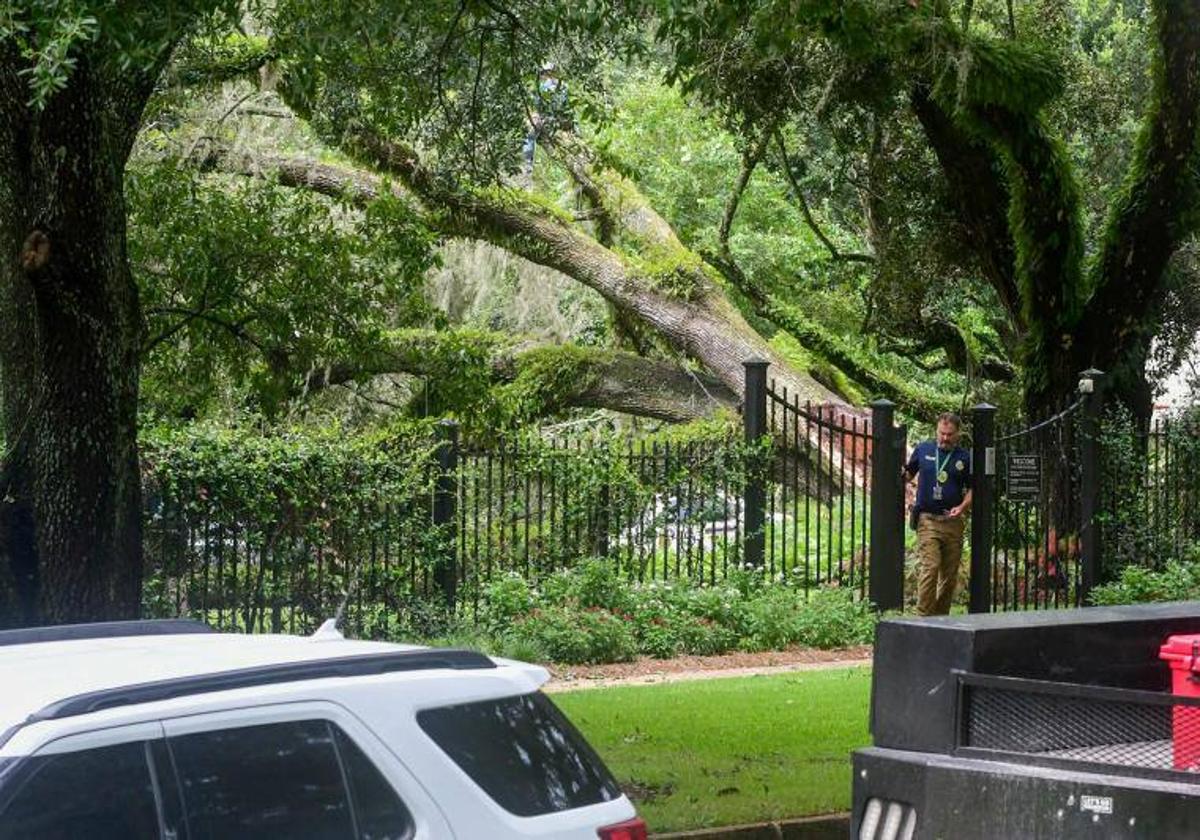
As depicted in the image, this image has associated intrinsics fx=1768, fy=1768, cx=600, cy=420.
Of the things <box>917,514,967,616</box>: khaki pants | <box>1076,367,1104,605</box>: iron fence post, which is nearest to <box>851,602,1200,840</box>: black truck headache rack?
<box>917,514,967,616</box>: khaki pants

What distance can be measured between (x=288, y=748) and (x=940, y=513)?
13.9 metres

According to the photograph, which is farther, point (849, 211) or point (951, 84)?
point (849, 211)

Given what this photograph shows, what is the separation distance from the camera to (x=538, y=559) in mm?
16875

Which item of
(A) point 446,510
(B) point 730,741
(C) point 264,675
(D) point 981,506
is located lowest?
(B) point 730,741

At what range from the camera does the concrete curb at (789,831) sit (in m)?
8.70

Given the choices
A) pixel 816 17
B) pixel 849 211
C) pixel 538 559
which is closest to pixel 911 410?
pixel 849 211

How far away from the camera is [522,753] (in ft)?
15.3

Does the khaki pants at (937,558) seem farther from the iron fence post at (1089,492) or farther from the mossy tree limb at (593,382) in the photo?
the mossy tree limb at (593,382)

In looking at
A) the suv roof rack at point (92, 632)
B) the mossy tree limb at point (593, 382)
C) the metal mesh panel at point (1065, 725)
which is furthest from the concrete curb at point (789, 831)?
the mossy tree limb at point (593, 382)

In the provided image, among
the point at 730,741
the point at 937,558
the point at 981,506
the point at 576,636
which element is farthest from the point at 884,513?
the point at 730,741

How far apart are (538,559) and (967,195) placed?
7.47m

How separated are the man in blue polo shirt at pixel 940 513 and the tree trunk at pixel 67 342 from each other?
31.8 ft

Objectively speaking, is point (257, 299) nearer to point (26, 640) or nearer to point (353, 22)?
point (353, 22)

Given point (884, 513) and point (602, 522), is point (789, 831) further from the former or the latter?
point (884, 513)
